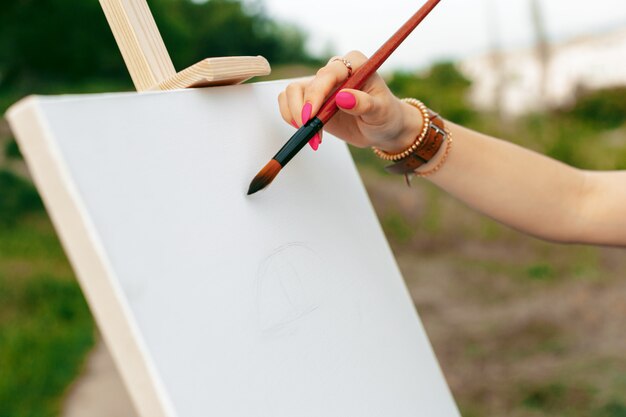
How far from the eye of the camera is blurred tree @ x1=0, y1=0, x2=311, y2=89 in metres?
5.09

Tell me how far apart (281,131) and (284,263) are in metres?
0.16

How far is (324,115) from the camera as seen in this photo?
687mm

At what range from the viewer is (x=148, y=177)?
57 cm

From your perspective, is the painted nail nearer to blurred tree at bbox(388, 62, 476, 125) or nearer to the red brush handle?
the red brush handle

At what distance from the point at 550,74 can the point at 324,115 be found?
5808mm

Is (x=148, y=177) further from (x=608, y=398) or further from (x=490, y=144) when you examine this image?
(x=608, y=398)

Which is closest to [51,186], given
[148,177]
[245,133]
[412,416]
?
[148,177]

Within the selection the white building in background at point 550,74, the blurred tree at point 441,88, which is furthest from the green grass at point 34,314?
the white building in background at point 550,74

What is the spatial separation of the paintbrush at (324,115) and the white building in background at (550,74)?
213 inches

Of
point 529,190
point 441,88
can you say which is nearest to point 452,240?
point 441,88

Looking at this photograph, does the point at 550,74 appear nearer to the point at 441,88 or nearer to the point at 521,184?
the point at 441,88

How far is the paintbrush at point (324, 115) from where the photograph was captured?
66 centimetres

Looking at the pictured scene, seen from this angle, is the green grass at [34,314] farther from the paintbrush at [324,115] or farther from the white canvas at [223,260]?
the paintbrush at [324,115]

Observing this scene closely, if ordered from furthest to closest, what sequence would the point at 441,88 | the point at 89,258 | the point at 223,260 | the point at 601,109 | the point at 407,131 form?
1. the point at 441,88
2. the point at 601,109
3. the point at 407,131
4. the point at 223,260
5. the point at 89,258
